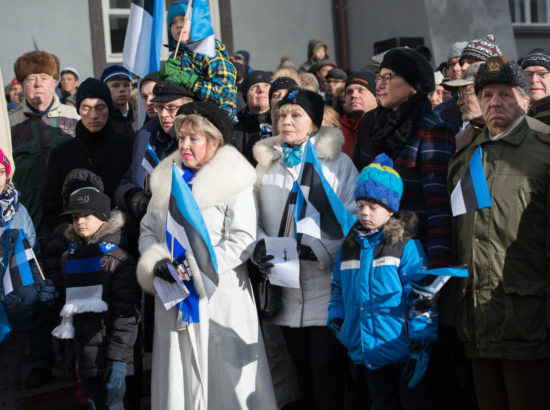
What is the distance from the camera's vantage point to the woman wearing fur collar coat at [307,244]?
14.6 ft

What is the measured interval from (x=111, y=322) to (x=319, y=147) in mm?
1810

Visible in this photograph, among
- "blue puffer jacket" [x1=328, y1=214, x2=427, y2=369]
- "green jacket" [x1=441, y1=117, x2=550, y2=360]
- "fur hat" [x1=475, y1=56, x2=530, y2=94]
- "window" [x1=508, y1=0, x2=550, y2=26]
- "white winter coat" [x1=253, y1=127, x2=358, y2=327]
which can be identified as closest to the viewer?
"green jacket" [x1=441, y1=117, x2=550, y2=360]

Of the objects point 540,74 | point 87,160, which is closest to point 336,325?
point 540,74

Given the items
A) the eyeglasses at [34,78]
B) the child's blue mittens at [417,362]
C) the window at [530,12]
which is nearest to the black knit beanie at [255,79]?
the eyeglasses at [34,78]

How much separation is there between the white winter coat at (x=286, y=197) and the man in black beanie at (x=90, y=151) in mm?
1364

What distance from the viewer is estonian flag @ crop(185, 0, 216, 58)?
5.43 metres

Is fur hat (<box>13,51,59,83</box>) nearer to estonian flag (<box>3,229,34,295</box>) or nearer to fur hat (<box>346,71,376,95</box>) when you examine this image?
estonian flag (<box>3,229,34,295</box>)

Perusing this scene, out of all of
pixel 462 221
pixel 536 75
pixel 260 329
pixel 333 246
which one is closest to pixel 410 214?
pixel 462 221

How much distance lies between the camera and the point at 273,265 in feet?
14.4

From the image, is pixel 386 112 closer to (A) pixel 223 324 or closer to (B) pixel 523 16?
(A) pixel 223 324

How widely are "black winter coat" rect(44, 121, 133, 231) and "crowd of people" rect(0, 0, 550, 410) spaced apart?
2 centimetres

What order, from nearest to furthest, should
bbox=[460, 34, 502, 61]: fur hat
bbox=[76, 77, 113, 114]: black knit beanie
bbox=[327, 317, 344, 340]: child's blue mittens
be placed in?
1. bbox=[327, 317, 344, 340]: child's blue mittens
2. bbox=[76, 77, 113, 114]: black knit beanie
3. bbox=[460, 34, 502, 61]: fur hat

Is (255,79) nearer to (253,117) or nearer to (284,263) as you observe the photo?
(253,117)

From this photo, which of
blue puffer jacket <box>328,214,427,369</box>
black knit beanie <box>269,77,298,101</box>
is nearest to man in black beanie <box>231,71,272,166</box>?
black knit beanie <box>269,77,298,101</box>
